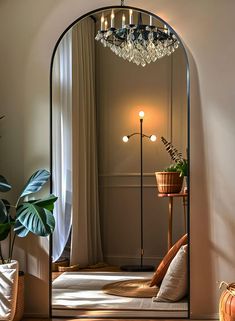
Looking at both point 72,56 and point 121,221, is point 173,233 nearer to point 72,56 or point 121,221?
point 121,221

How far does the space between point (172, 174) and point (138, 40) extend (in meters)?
0.96

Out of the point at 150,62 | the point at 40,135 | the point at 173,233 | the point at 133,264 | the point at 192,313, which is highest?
the point at 150,62

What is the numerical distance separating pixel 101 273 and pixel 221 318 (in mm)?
937

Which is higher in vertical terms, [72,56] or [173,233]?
[72,56]

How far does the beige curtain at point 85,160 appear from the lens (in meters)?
3.66

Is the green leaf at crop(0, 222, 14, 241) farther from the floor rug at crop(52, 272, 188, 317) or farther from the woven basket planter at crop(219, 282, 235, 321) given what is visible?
the woven basket planter at crop(219, 282, 235, 321)

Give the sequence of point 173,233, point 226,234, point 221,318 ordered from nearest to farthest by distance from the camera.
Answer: point 221,318
point 226,234
point 173,233

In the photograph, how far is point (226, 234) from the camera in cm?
331

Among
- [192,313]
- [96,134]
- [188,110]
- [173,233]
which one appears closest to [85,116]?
[96,134]

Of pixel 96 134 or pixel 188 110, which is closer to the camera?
pixel 188 110

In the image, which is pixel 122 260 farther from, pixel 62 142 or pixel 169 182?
pixel 62 142

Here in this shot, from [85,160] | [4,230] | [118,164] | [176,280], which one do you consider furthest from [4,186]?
[176,280]

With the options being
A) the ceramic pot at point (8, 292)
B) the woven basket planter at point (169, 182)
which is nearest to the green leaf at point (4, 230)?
the ceramic pot at point (8, 292)

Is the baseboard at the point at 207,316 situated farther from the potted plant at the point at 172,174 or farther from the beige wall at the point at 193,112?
the potted plant at the point at 172,174
